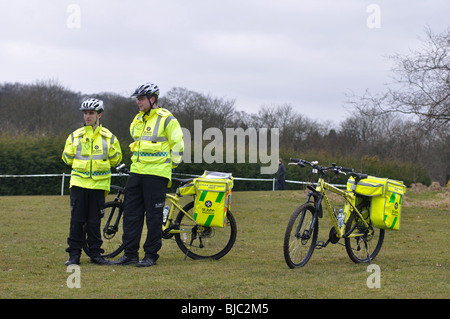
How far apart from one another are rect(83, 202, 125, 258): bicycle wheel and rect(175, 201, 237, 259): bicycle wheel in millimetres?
804

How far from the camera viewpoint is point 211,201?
8438 mm

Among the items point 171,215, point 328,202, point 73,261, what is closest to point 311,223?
point 328,202

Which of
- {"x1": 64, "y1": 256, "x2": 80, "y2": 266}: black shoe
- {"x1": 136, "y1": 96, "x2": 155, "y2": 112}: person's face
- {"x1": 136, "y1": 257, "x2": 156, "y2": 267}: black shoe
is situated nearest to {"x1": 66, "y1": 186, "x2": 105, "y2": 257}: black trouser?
{"x1": 64, "y1": 256, "x2": 80, "y2": 266}: black shoe

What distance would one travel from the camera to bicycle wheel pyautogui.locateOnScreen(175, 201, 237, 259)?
877cm

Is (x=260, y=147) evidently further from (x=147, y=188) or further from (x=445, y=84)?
(x=147, y=188)

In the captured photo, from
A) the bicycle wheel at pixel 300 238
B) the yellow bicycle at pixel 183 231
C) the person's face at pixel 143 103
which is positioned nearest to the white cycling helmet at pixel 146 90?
the person's face at pixel 143 103

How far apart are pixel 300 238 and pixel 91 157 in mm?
2836

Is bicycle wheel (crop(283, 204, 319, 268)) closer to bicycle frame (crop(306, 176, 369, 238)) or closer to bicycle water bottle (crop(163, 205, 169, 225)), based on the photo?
bicycle frame (crop(306, 176, 369, 238))

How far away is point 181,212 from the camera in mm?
8688

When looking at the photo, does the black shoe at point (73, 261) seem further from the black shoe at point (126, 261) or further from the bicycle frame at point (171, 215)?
the bicycle frame at point (171, 215)

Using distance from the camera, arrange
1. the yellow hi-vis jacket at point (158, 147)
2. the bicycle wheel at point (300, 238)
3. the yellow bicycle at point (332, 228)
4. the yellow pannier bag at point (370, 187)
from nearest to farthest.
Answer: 1. the bicycle wheel at point (300, 238)
2. the yellow bicycle at point (332, 228)
3. the yellow hi-vis jacket at point (158, 147)
4. the yellow pannier bag at point (370, 187)

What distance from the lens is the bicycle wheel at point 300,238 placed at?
7.73 m

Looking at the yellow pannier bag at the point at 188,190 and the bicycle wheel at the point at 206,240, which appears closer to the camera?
the yellow pannier bag at the point at 188,190
